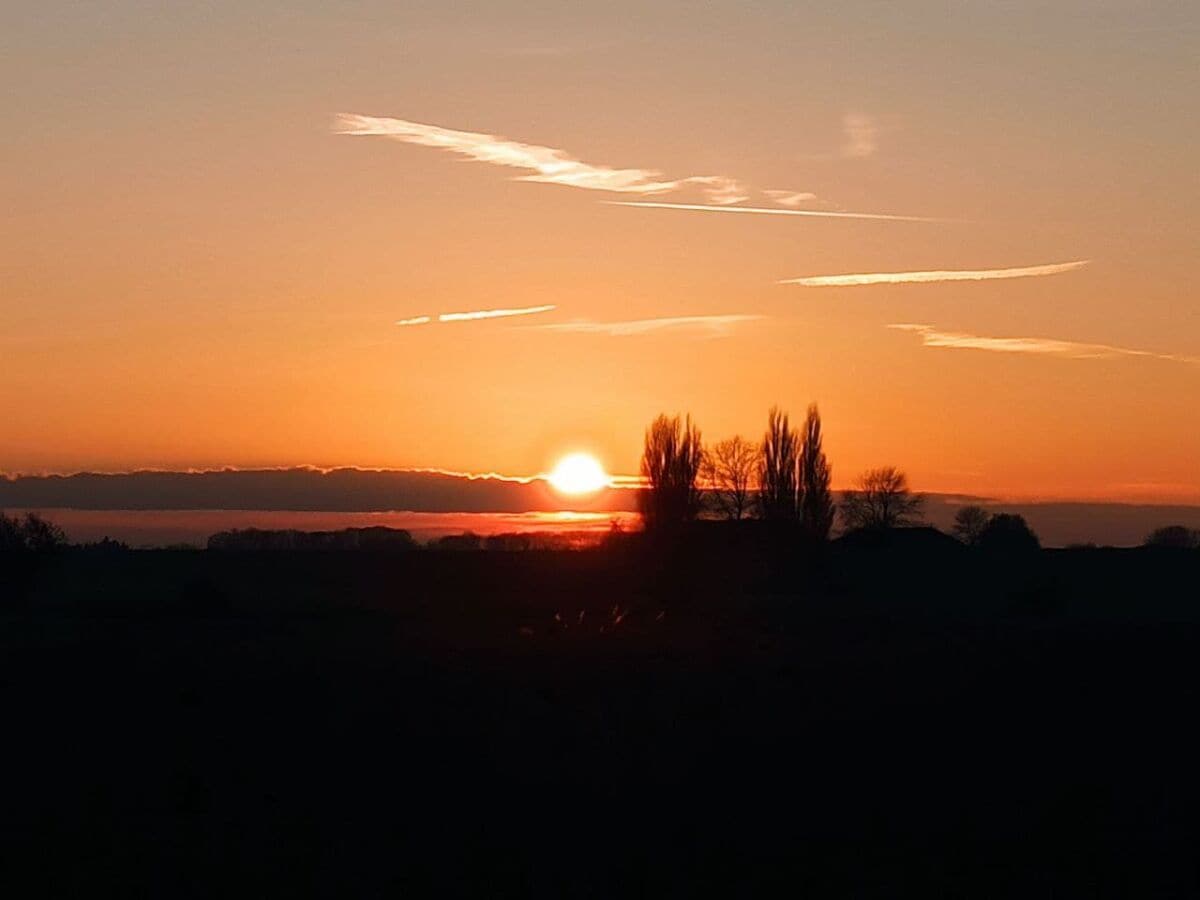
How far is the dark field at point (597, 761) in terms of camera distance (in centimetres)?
1692

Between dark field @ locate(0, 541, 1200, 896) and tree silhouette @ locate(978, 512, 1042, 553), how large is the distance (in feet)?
200

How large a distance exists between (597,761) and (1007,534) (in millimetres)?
92162

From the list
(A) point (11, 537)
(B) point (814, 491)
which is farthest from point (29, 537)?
(B) point (814, 491)

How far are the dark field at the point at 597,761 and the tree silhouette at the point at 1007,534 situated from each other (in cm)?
6086

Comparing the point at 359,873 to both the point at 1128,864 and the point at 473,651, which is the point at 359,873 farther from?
the point at 473,651

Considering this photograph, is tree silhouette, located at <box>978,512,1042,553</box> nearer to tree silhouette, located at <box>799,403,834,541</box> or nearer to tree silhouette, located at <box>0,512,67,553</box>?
tree silhouette, located at <box>799,403,834,541</box>

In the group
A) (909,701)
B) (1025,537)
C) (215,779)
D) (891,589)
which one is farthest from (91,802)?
(1025,537)

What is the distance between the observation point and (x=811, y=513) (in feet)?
292

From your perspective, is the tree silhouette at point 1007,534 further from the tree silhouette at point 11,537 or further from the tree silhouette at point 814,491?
the tree silhouette at point 11,537

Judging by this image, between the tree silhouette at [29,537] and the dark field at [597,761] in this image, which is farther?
the tree silhouette at [29,537]

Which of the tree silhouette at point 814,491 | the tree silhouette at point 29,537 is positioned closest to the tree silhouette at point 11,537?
the tree silhouette at point 29,537

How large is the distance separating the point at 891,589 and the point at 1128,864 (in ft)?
208

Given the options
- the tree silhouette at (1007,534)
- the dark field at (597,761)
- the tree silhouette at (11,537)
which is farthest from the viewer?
the tree silhouette at (1007,534)

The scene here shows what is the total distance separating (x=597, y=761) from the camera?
2227 centimetres
